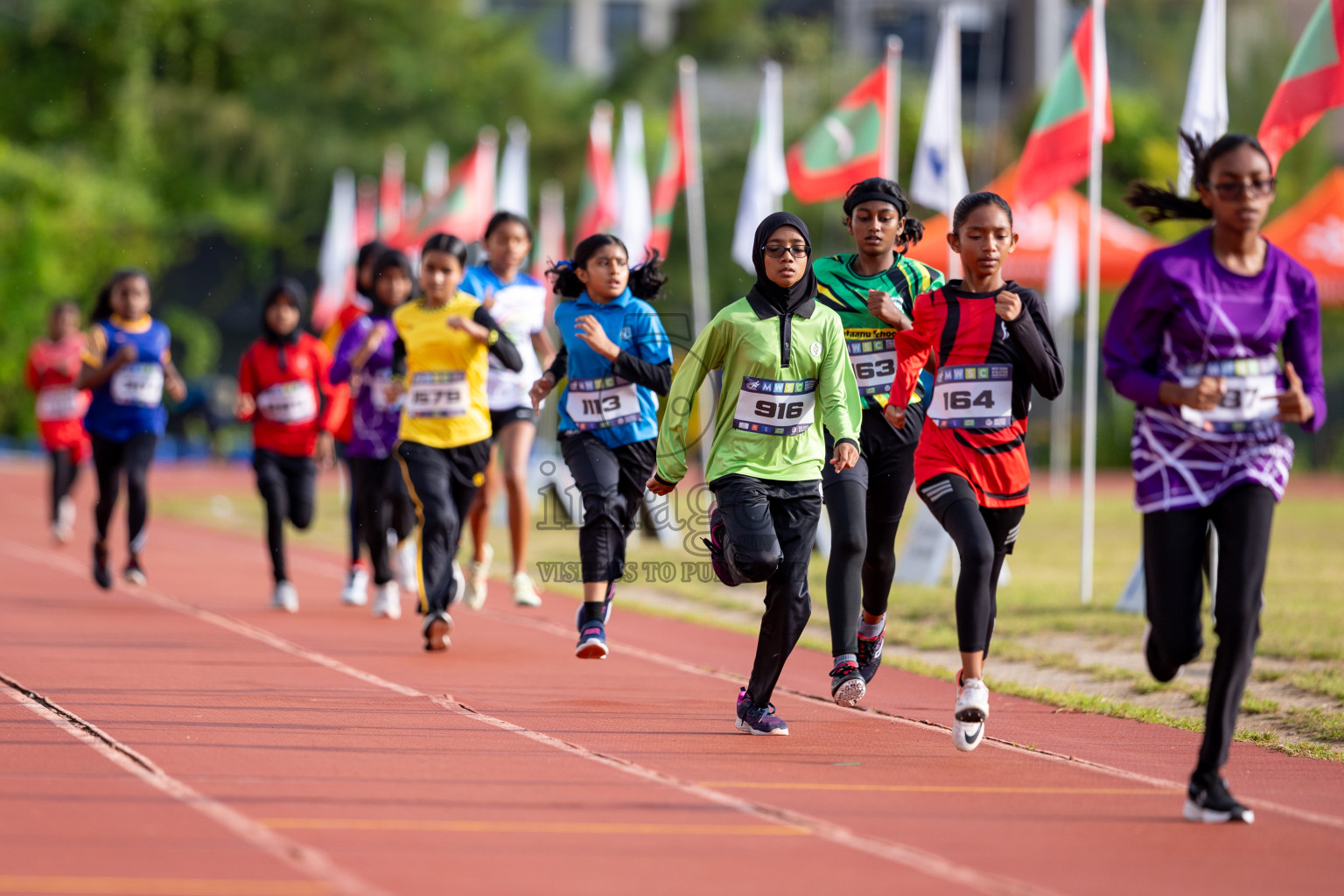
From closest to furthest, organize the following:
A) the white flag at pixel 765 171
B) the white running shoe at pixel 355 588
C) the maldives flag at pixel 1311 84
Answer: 1. the maldives flag at pixel 1311 84
2. the white running shoe at pixel 355 588
3. the white flag at pixel 765 171

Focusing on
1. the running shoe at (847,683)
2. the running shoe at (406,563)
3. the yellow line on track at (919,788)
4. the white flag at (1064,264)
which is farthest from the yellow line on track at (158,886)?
the white flag at (1064,264)

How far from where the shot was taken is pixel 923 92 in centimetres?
5353

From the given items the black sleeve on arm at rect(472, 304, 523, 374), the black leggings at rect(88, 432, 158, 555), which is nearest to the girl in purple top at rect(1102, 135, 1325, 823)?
the black sleeve on arm at rect(472, 304, 523, 374)

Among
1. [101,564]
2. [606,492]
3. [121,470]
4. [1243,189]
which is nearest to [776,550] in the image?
[606,492]

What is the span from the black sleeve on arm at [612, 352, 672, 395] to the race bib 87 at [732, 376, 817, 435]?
1.06 meters

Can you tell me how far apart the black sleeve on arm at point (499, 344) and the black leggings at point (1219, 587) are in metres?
4.58

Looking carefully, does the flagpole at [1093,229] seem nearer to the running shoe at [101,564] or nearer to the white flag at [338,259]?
the running shoe at [101,564]

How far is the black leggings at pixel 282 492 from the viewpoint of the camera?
12008 mm

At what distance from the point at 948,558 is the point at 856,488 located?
24.0 feet

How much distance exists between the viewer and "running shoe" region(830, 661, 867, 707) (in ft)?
24.3

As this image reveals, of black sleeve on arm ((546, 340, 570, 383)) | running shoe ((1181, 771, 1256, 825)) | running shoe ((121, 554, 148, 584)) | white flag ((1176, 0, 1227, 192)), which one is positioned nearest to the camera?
running shoe ((1181, 771, 1256, 825))

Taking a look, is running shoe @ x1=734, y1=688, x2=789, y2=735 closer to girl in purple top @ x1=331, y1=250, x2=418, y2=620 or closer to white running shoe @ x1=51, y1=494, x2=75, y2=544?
girl in purple top @ x1=331, y1=250, x2=418, y2=620

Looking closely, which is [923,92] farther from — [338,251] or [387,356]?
[387,356]

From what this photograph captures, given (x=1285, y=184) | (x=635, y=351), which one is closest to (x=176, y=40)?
(x=1285, y=184)
